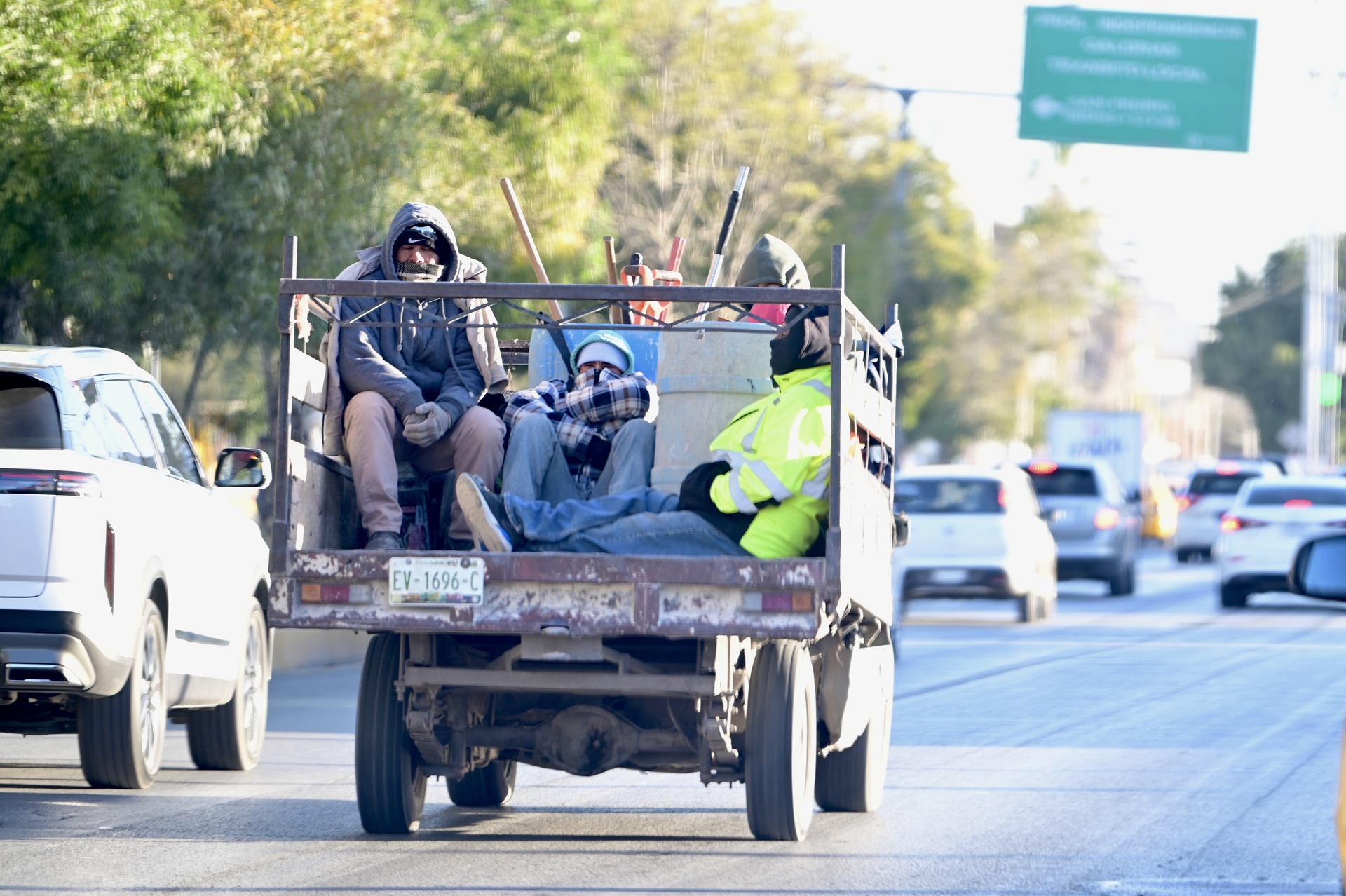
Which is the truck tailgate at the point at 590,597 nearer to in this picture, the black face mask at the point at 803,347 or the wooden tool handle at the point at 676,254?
the black face mask at the point at 803,347

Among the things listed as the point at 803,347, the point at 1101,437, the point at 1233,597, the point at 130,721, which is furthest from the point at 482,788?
the point at 1101,437

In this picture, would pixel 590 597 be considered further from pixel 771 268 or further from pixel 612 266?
pixel 612 266

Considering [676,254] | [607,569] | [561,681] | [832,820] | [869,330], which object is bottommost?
[832,820]

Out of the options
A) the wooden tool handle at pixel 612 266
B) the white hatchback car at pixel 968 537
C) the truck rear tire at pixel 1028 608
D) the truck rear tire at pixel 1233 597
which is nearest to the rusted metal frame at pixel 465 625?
the wooden tool handle at pixel 612 266

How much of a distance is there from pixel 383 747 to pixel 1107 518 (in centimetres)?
2108

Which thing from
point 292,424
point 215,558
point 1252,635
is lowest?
point 1252,635

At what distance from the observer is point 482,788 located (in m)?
9.64

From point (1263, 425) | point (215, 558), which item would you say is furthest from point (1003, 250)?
point (215, 558)

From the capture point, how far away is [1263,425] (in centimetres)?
10494

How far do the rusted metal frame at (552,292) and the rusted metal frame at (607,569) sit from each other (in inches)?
35.3

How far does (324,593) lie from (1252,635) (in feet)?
51.0

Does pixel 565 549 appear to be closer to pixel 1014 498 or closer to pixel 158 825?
pixel 158 825

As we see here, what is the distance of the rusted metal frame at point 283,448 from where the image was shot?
7.84 metres

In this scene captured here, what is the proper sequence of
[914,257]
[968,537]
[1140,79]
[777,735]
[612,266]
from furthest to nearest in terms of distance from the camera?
[914,257], [1140,79], [968,537], [612,266], [777,735]
